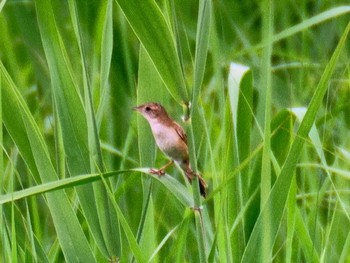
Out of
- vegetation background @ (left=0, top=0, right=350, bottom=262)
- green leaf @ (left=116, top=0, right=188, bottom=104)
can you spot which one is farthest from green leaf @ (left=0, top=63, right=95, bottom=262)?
green leaf @ (left=116, top=0, right=188, bottom=104)

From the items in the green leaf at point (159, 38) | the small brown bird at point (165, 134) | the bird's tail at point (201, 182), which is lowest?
the bird's tail at point (201, 182)

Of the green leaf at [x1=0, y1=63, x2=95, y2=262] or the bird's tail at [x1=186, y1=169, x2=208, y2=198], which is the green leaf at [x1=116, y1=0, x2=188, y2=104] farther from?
the green leaf at [x1=0, y1=63, x2=95, y2=262]

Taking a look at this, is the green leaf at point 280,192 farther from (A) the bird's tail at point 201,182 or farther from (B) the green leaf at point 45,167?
(B) the green leaf at point 45,167

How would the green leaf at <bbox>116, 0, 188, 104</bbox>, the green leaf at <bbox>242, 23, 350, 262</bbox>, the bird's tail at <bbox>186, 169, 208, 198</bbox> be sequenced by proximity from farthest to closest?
the bird's tail at <bbox>186, 169, 208, 198</bbox>
the green leaf at <bbox>242, 23, 350, 262</bbox>
the green leaf at <bbox>116, 0, 188, 104</bbox>

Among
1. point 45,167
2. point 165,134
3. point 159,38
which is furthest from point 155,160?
point 159,38

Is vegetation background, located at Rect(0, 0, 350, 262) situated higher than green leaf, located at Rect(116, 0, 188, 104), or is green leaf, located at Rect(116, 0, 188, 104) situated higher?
green leaf, located at Rect(116, 0, 188, 104)

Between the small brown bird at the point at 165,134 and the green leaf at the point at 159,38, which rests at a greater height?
the green leaf at the point at 159,38

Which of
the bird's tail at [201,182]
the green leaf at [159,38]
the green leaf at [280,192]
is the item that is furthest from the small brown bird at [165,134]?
the green leaf at [159,38]

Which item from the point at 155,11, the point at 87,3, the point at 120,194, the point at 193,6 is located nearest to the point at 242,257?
the point at 120,194

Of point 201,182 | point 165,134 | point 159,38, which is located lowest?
point 201,182

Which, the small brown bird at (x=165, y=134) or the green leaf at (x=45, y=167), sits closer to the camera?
the green leaf at (x=45, y=167)

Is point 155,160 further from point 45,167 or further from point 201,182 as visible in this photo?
point 45,167

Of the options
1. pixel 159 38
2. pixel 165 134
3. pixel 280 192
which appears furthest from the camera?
pixel 165 134
